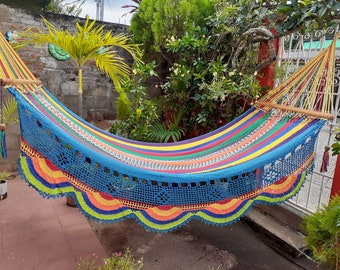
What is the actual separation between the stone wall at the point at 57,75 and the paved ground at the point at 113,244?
138cm

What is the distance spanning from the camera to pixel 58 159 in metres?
1.41

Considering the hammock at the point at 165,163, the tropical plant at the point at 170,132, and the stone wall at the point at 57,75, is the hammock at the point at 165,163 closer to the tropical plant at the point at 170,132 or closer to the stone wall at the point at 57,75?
the tropical plant at the point at 170,132

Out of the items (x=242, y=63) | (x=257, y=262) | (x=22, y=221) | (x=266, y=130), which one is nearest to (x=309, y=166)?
(x=266, y=130)

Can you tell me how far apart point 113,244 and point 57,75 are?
220 centimetres

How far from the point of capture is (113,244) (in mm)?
1998

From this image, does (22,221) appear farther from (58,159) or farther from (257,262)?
(257,262)

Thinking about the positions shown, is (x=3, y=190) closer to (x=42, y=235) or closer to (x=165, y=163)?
(x=42, y=235)

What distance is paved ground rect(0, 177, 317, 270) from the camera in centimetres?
179

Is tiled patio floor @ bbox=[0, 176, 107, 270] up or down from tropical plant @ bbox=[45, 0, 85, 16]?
down

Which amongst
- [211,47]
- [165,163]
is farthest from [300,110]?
[211,47]

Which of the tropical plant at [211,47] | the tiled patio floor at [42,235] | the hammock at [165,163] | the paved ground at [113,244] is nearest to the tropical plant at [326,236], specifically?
the hammock at [165,163]

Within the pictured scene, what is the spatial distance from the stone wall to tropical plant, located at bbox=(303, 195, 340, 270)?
2889 mm

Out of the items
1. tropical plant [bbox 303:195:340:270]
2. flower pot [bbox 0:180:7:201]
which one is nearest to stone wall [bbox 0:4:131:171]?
flower pot [bbox 0:180:7:201]

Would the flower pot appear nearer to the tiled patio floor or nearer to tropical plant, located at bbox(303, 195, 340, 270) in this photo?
the tiled patio floor
